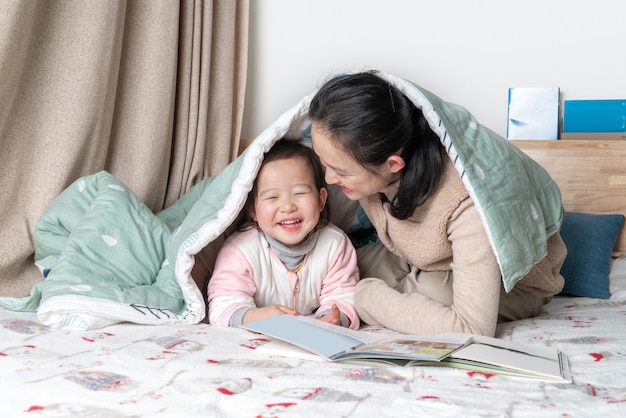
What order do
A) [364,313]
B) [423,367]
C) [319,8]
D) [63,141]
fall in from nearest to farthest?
[423,367] → [364,313] → [63,141] → [319,8]

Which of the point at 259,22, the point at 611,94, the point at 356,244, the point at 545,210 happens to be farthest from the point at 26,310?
the point at 611,94

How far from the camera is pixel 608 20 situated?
2273mm

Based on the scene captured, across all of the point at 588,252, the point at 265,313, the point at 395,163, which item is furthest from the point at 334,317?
the point at 588,252

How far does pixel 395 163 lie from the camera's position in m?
1.45

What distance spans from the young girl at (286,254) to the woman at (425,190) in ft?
0.38

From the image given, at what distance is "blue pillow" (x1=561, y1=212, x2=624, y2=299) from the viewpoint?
197 cm

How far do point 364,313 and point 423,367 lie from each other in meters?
0.40

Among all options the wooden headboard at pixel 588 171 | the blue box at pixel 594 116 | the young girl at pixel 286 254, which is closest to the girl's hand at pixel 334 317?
the young girl at pixel 286 254

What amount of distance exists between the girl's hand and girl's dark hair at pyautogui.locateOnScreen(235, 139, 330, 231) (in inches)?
9.7

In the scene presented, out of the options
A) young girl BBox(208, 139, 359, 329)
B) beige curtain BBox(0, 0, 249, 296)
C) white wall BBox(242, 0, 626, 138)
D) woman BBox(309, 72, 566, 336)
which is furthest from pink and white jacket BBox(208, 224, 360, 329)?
white wall BBox(242, 0, 626, 138)

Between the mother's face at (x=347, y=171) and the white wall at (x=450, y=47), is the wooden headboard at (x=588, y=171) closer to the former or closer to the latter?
the white wall at (x=450, y=47)

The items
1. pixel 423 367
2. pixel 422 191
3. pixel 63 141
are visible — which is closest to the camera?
pixel 423 367

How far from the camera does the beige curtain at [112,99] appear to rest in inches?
73.0

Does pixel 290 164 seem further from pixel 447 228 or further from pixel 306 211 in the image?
pixel 447 228
